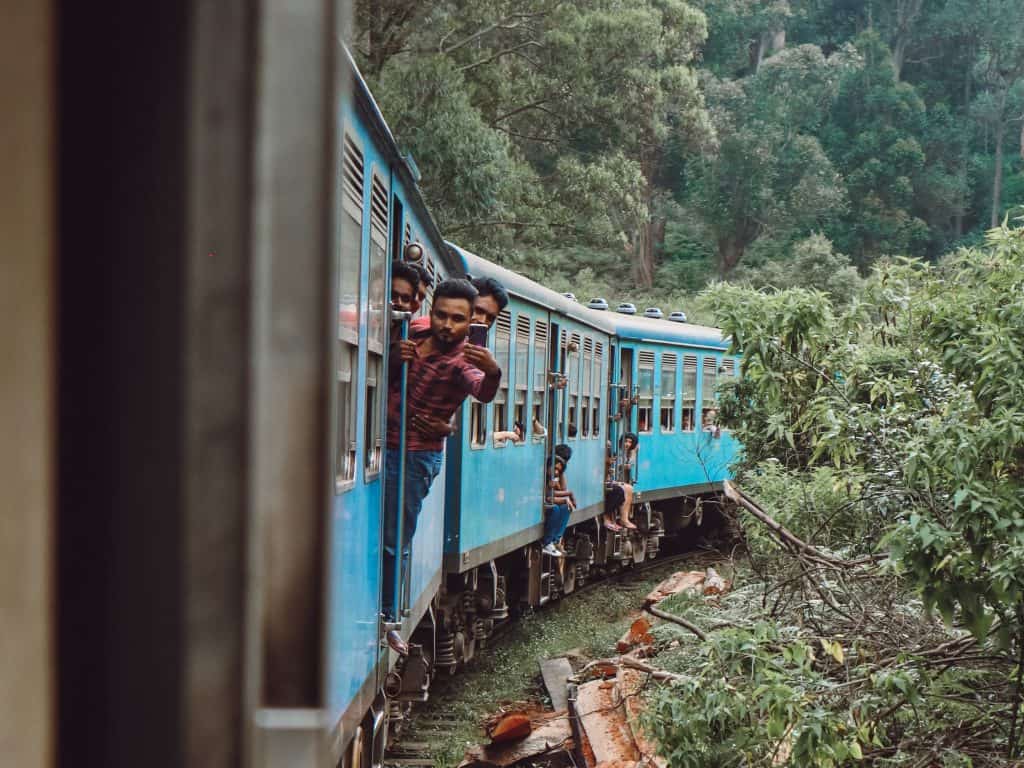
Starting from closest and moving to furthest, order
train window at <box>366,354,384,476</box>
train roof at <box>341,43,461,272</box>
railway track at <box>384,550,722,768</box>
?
train roof at <box>341,43,461,272</box>, train window at <box>366,354,384,476</box>, railway track at <box>384,550,722,768</box>

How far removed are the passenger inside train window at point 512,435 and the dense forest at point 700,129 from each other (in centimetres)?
1118

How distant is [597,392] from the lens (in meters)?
16.0

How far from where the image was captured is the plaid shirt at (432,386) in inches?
229

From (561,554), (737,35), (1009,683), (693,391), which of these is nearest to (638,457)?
(693,391)

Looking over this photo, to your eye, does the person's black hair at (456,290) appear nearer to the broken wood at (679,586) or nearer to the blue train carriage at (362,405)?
the blue train carriage at (362,405)

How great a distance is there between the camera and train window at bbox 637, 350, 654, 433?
60.0 feet

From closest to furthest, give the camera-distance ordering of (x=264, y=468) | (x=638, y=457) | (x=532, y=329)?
(x=264, y=468), (x=532, y=329), (x=638, y=457)

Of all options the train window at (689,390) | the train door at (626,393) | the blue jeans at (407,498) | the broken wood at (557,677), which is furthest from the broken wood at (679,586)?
the blue jeans at (407,498)

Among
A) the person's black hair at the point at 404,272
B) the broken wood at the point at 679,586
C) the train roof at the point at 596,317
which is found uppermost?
the train roof at the point at 596,317

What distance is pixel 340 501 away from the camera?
3836 millimetres

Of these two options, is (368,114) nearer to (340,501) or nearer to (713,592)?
(340,501)

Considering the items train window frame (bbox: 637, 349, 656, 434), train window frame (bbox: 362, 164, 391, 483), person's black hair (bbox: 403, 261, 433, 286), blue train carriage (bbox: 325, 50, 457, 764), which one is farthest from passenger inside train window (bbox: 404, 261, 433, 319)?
train window frame (bbox: 637, 349, 656, 434)

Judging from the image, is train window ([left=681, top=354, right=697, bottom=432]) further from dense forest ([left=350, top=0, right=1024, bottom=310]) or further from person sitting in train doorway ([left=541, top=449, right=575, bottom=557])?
person sitting in train doorway ([left=541, top=449, right=575, bottom=557])

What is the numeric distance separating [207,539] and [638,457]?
687 inches
